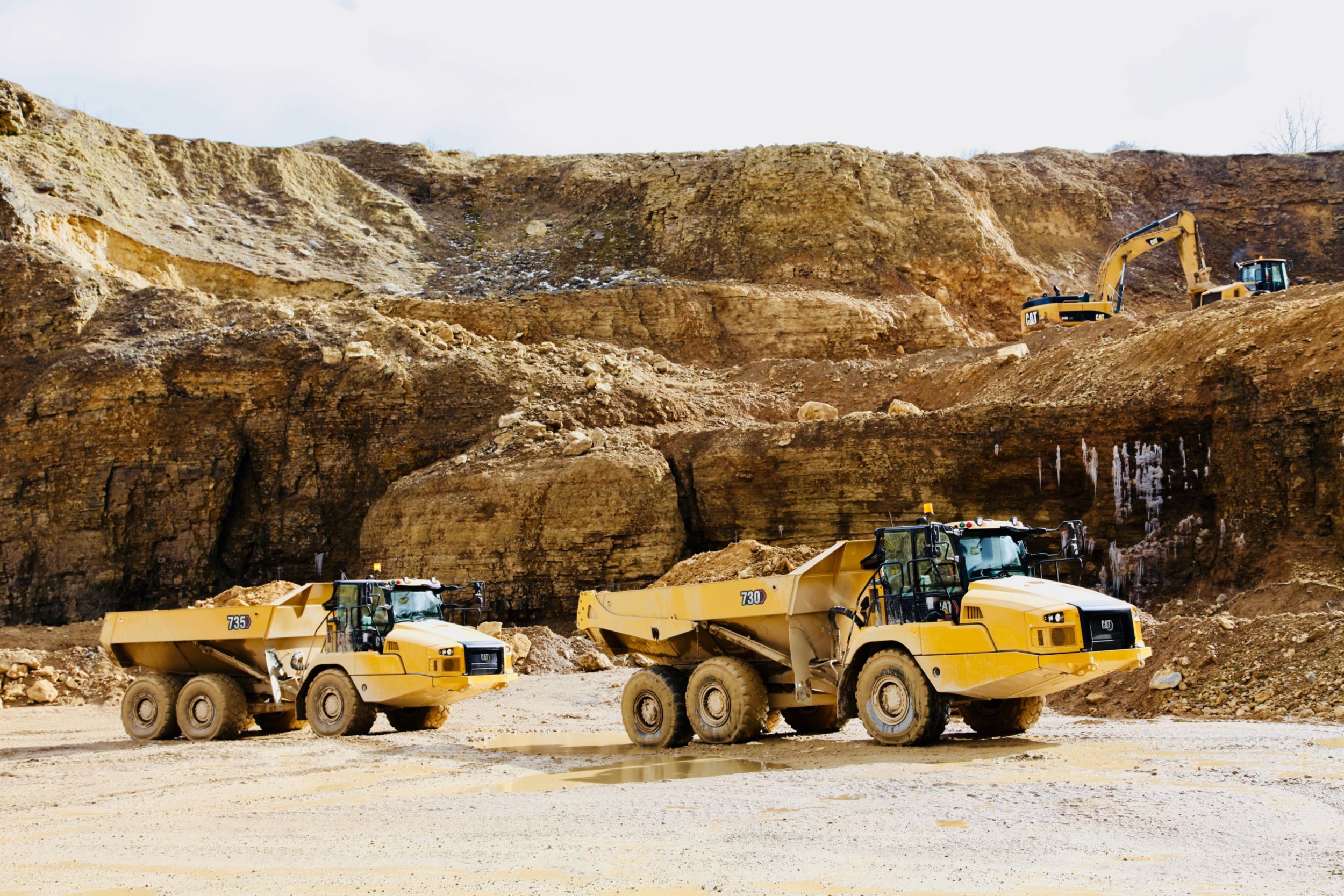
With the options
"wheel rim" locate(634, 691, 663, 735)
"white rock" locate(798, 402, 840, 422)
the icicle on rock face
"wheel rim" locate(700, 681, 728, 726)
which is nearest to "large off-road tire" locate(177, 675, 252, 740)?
"wheel rim" locate(634, 691, 663, 735)

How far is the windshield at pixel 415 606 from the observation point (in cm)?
1422

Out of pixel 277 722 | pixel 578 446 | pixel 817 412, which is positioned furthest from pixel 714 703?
pixel 817 412

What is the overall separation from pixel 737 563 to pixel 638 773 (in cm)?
1034

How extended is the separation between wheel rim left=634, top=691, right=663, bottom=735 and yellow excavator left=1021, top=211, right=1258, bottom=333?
21722 mm

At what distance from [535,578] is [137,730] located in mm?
11695

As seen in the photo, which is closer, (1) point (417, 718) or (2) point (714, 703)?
(2) point (714, 703)

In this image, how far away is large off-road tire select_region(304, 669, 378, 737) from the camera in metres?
13.9

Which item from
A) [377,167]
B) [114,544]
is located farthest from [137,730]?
[377,167]

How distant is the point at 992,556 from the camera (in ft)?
33.6

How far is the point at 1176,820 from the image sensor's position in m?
6.60

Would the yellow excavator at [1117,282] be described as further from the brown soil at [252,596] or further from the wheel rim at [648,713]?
the wheel rim at [648,713]

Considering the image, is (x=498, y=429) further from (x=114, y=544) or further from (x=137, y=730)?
(x=137, y=730)

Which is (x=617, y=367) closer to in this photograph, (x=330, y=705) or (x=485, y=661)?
(x=330, y=705)

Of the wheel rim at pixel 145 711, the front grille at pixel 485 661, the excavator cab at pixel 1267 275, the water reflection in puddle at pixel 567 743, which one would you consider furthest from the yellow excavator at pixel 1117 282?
the wheel rim at pixel 145 711
